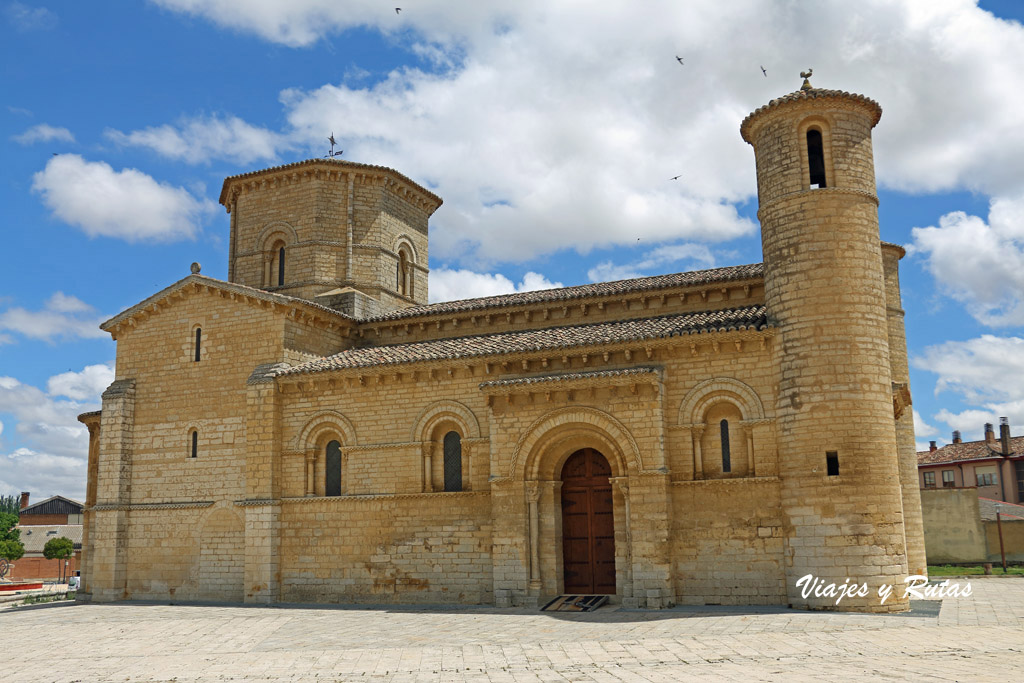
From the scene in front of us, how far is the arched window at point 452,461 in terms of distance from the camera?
20734 millimetres

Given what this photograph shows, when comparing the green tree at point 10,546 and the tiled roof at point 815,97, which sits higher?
the tiled roof at point 815,97

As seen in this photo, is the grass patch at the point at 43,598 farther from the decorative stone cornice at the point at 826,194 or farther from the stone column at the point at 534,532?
the decorative stone cornice at the point at 826,194

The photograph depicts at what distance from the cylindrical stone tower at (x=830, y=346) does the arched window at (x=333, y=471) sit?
10866 mm

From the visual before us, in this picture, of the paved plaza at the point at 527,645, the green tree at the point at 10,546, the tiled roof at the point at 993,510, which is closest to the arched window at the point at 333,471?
the paved plaza at the point at 527,645

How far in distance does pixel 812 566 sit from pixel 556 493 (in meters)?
5.75

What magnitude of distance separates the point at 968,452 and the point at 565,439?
39.2 m

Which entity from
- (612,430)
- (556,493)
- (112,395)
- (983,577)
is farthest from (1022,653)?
(112,395)

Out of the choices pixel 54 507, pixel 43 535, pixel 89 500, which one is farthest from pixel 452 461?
pixel 54 507

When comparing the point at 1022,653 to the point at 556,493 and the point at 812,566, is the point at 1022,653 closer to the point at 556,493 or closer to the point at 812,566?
the point at 812,566

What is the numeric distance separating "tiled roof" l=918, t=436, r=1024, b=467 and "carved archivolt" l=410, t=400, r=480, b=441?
3785 cm

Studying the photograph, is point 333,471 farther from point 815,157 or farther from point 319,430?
point 815,157

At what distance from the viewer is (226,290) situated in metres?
23.4

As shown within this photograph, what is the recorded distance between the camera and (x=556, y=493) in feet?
64.7

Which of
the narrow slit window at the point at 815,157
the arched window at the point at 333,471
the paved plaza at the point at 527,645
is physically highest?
the narrow slit window at the point at 815,157
